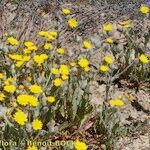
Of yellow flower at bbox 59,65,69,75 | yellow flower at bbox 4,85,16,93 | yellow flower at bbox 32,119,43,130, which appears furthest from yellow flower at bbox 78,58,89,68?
yellow flower at bbox 32,119,43,130

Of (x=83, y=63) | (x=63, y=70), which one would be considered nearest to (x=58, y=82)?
(x=63, y=70)

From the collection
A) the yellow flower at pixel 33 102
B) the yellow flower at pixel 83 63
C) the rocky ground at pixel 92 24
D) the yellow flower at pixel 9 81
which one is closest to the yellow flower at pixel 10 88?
the yellow flower at pixel 9 81

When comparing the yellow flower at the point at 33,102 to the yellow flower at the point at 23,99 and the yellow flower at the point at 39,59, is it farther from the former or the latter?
the yellow flower at the point at 39,59

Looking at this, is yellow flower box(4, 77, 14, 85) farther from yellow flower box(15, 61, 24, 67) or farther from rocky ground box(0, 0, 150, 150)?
rocky ground box(0, 0, 150, 150)

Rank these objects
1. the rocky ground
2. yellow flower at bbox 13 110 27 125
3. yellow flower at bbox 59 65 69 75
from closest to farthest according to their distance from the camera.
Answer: yellow flower at bbox 13 110 27 125, yellow flower at bbox 59 65 69 75, the rocky ground

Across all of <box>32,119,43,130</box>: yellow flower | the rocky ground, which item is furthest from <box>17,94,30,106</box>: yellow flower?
the rocky ground

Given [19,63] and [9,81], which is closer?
[9,81]

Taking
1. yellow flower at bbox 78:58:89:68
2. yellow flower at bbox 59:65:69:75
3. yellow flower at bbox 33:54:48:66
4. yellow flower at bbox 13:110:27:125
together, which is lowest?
yellow flower at bbox 13:110:27:125

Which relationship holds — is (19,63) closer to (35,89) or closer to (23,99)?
(35,89)

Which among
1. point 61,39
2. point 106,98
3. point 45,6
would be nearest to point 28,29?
point 61,39

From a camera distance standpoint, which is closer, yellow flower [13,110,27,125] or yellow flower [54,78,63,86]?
yellow flower [13,110,27,125]

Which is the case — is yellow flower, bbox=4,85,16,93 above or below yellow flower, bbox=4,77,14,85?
below

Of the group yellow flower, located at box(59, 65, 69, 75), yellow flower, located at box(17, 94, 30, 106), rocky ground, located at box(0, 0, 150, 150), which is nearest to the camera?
yellow flower, located at box(17, 94, 30, 106)

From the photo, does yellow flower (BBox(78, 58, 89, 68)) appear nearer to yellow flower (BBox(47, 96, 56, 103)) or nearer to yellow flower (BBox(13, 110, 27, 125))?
yellow flower (BBox(47, 96, 56, 103))
